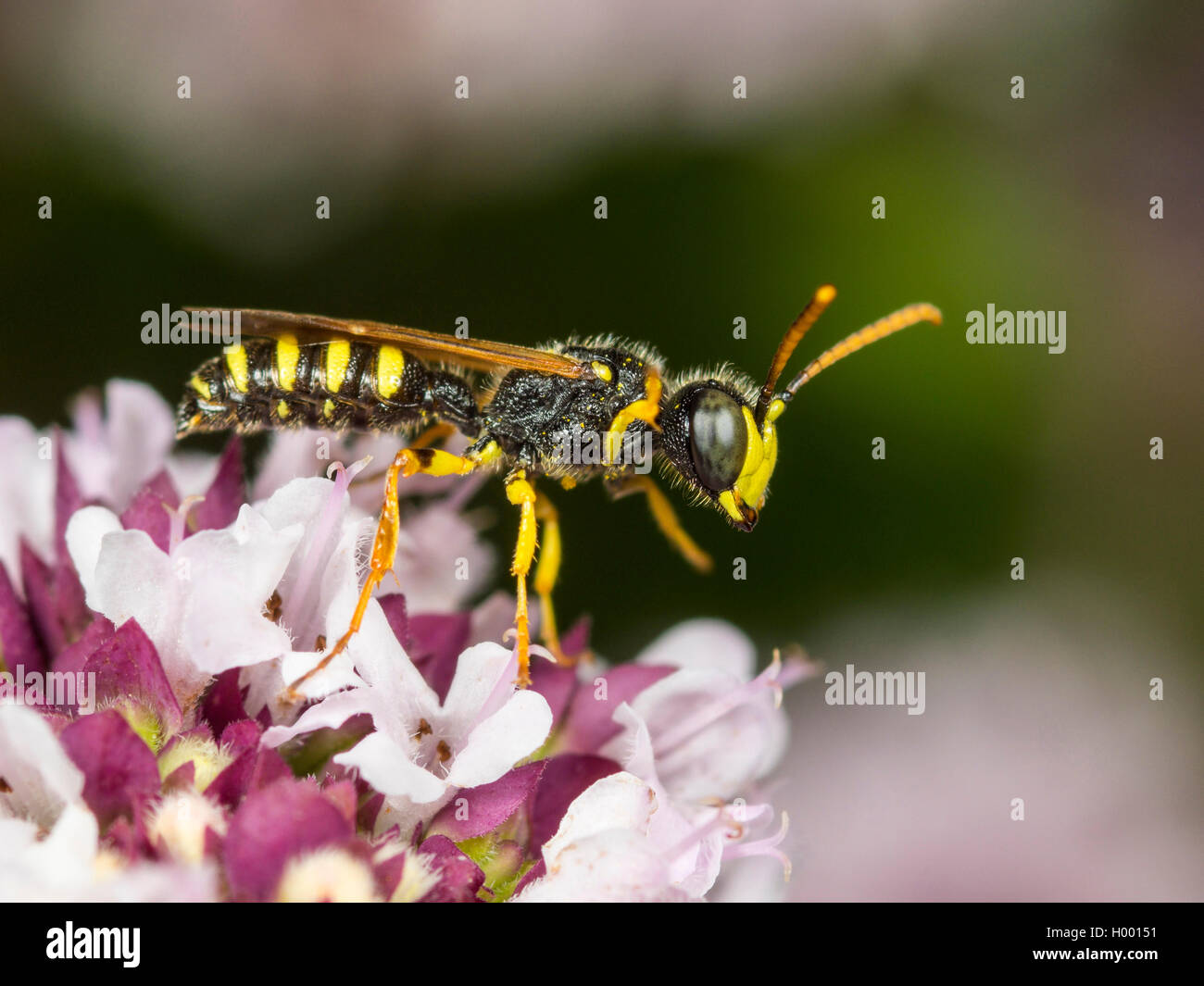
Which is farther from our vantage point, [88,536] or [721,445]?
[721,445]
